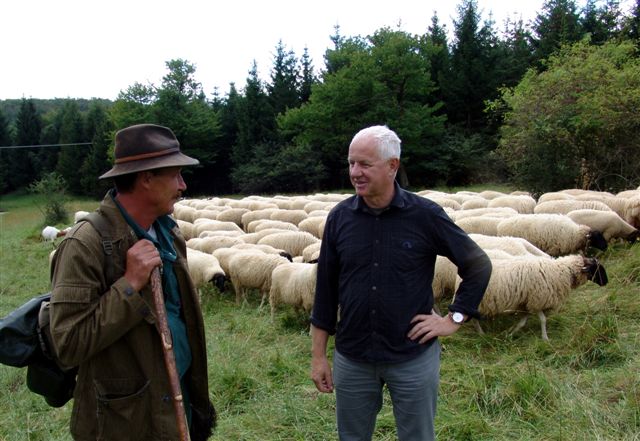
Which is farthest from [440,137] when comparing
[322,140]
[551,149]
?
[551,149]

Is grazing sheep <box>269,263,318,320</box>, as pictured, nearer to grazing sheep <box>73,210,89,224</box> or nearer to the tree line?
grazing sheep <box>73,210,89,224</box>

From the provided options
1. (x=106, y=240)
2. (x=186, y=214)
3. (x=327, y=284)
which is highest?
(x=106, y=240)

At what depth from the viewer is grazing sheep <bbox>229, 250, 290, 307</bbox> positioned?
8.60 m

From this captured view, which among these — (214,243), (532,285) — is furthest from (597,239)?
(214,243)

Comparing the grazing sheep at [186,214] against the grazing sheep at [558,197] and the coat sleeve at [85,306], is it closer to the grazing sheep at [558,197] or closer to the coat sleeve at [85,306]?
the grazing sheep at [558,197]

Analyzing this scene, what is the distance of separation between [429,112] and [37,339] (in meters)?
34.0

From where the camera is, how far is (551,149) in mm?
16344

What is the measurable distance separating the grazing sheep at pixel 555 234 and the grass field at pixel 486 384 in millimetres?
1761

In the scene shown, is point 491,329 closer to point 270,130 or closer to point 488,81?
point 488,81

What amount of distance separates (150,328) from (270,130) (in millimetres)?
41507

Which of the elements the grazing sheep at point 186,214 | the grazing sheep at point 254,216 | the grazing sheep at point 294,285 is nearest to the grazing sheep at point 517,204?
the grazing sheep at point 254,216

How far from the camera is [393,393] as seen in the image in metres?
2.51

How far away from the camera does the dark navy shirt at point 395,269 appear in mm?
2420

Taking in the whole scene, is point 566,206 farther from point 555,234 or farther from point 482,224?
point 482,224
